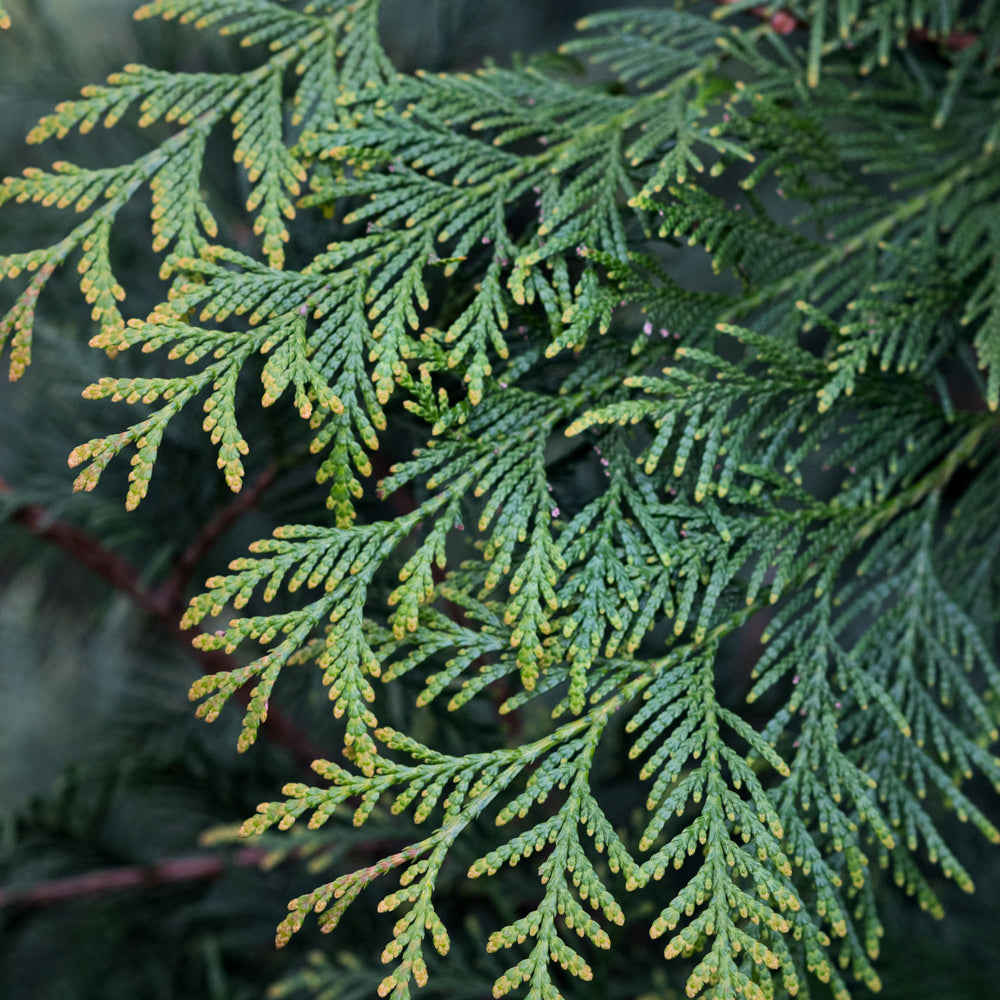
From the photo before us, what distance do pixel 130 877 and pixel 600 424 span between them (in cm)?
110

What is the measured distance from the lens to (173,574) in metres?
1.39

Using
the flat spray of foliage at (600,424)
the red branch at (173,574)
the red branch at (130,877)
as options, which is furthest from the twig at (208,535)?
the red branch at (130,877)

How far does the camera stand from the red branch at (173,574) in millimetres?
1311

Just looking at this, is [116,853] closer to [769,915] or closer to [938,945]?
[769,915]

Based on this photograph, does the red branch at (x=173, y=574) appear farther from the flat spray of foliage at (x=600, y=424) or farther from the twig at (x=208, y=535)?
the flat spray of foliage at (x=600, y=424)

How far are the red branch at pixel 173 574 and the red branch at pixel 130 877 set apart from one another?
0.67 ft

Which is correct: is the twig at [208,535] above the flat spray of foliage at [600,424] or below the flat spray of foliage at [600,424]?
above

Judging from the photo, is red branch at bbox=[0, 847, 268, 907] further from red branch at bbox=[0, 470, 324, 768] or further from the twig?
the twig

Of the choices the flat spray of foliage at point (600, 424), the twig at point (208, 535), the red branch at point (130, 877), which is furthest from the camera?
the red branch at point (130, 877)

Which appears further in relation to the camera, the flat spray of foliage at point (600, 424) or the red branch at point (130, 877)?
the red branch at point (130, 877)

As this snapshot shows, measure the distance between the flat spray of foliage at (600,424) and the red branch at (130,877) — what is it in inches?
25.6

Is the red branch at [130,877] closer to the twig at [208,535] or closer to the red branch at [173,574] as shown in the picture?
the red branch at [173,574]

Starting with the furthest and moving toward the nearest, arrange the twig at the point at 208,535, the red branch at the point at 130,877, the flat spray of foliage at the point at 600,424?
the red branch at the point at 130,877, the twig at the point at 208,535, the flat spray of foliage at the point at 600,424

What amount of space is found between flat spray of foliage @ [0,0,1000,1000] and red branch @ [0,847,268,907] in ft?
2.14
